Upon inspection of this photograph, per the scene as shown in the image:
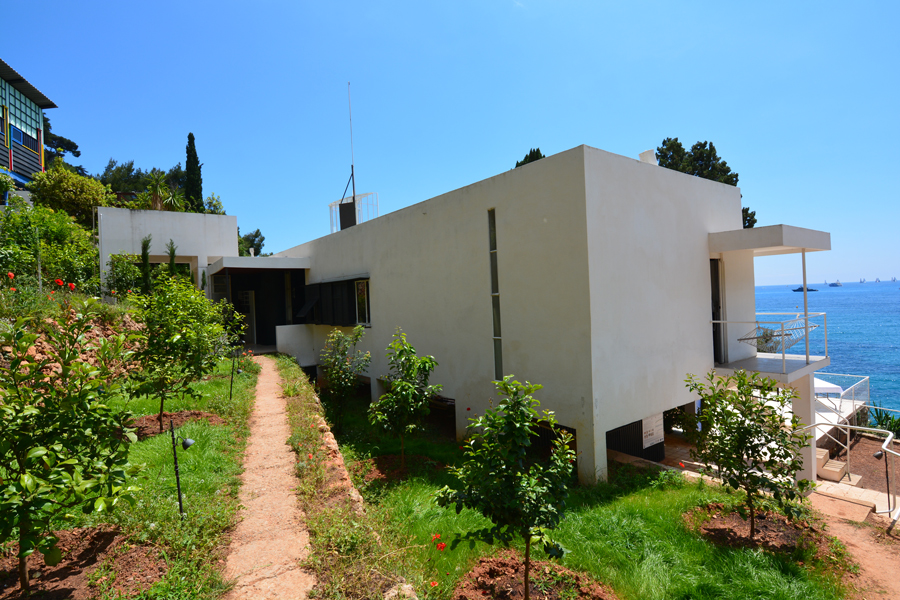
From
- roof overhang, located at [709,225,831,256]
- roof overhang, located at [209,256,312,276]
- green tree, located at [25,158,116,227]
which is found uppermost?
green tree, located at [25,158,116,227]

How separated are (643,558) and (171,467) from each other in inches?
221

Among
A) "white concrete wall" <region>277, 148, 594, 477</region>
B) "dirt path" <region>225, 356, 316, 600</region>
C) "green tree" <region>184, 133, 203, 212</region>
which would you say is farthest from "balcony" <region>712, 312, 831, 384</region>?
"green tree" <region>184, 133, 203, 212</region>

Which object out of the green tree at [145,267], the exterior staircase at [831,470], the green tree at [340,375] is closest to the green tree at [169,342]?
the green tree at [340,375]

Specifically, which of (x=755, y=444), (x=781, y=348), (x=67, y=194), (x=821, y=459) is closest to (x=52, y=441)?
(x=755, y=444)

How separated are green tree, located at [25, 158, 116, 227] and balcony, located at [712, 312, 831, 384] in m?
25.1

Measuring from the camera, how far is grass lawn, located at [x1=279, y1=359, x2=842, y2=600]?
12.6 ft

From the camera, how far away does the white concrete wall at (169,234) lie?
610 inches

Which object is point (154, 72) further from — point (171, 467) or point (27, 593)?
point (27, 593)

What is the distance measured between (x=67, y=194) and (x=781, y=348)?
89.3 feet

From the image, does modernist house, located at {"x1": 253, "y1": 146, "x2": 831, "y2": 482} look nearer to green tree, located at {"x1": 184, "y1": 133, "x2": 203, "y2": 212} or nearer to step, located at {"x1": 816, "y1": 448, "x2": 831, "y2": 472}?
step, located at {"x1": 816, "y1": 448, "x2": 831, "y2": 472}

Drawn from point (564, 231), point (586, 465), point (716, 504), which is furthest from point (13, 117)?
point (716, 504)

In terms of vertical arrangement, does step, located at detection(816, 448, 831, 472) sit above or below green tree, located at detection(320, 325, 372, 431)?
below

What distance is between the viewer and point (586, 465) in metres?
7.32

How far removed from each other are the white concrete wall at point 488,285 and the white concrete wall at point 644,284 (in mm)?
309
